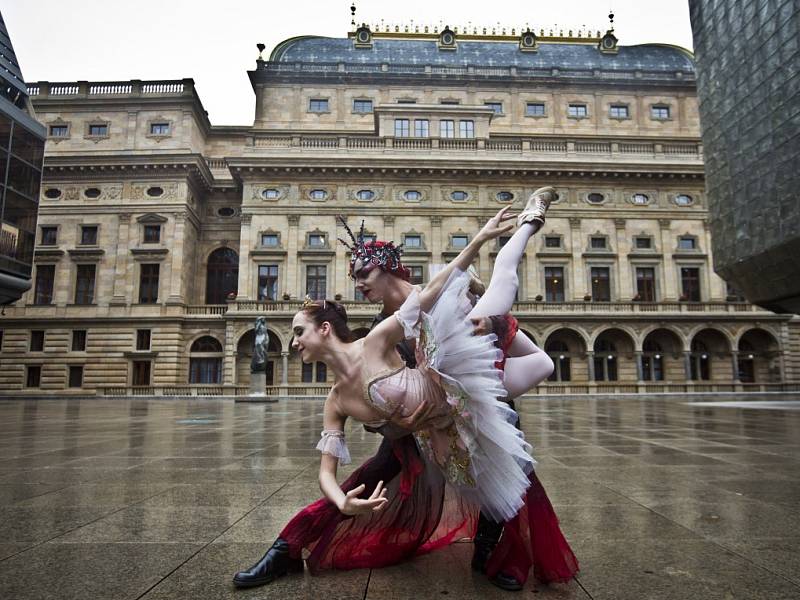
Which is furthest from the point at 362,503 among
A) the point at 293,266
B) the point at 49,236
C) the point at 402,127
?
the point at 49,236

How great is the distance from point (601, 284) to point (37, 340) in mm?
37341

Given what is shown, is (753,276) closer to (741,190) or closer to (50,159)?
(741,190)

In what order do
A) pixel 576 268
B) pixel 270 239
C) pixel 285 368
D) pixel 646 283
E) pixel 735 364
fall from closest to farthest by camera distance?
pixel 285 368, pixel 735 364, pixel 270 239, pixel 576 268, pixel 646 283

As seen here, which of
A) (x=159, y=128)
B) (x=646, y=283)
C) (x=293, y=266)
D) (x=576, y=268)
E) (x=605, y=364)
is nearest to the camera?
(x=293, y=266)

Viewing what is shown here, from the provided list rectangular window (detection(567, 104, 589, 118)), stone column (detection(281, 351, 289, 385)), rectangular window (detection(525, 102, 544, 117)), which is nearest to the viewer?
stone column (detection(281, 351, 289, 385))

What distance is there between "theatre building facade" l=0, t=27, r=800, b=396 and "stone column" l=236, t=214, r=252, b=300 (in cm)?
11

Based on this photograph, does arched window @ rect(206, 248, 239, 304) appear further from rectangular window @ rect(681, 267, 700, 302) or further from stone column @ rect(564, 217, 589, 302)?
rectangular window @ rect(681, 267, 700, 302)

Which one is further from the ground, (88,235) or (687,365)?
(88,235)

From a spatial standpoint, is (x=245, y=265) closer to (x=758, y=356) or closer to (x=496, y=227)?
(x=758, y=356)

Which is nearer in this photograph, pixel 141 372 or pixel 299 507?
pixel 299 507

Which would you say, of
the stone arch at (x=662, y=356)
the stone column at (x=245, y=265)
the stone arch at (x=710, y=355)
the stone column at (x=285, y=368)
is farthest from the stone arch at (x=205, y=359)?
the stone arch at (x=710, y=355)

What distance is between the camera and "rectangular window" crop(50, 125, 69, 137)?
39.9 m

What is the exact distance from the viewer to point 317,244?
3759 centimetres

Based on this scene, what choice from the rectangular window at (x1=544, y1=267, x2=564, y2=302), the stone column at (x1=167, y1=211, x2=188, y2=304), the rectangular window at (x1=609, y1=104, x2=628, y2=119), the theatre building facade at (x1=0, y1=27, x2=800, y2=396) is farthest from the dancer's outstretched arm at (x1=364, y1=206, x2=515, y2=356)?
the rectangular window at (x1=609, y1=104, x2=628, y2=119)
